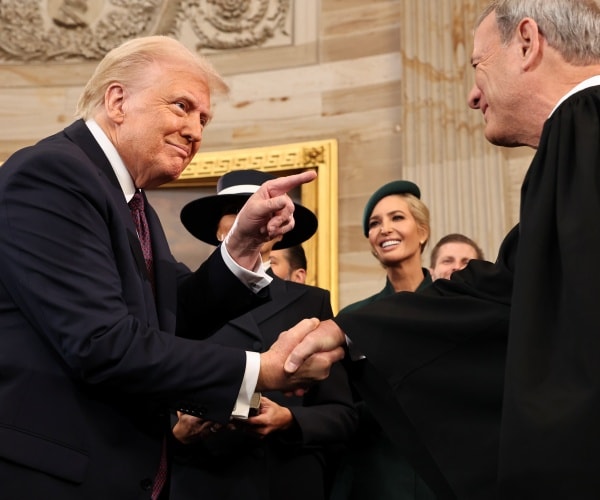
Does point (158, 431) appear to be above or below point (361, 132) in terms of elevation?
below

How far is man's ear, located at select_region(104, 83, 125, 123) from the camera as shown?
2768 millimetres

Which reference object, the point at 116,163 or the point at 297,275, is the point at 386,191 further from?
the point at 116,163

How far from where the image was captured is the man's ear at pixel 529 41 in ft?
8.86

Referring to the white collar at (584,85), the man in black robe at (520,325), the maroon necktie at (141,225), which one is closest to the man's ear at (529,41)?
the man in black robe at (520,325)

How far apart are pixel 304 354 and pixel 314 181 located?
3764mm

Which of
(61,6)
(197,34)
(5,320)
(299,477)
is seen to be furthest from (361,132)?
(5,320)

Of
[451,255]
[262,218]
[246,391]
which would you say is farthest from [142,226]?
[451,255]

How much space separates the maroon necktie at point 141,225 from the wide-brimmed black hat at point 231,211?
50.9 inches

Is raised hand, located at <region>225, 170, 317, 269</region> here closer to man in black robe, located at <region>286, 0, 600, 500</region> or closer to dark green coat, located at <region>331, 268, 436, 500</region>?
man in black robe, located at <region>286, 0, 600, 500</region>

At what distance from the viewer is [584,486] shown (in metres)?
1.93

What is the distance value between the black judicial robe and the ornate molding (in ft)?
15.5

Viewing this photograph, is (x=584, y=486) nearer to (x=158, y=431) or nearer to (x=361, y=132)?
(x=158, y=431)

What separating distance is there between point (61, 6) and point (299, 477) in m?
5.28

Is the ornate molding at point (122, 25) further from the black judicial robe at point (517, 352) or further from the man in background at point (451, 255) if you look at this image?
the black judicial robe at point (517, 352)
